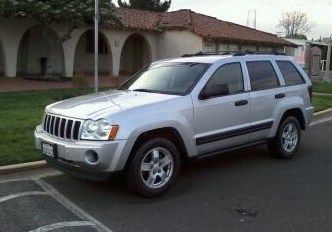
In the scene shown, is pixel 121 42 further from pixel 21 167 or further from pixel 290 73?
pixel 21 167

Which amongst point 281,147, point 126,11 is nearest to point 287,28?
point 126,11

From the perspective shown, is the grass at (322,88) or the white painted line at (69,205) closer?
the white painted line at (69,205)

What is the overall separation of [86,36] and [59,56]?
3.14m

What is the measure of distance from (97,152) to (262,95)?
120 inches

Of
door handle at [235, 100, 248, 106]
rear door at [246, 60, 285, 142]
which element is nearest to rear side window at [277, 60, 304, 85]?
rear door at [246, 60, 285, 142]

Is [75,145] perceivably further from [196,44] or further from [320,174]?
[196,44]

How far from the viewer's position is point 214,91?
6785 millimetres

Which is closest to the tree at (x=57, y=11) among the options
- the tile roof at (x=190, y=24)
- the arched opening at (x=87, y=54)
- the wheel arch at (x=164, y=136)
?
the tile roof at (x=190, y=24)

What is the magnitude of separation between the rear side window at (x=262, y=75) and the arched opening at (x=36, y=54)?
1792 cm

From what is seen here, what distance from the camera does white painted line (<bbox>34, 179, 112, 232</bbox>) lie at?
5189mm

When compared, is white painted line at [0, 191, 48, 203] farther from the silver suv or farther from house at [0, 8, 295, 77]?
house at [0, 8, 295, 77]

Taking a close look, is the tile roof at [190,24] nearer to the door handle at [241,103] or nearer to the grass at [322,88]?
the grass at [322,88]

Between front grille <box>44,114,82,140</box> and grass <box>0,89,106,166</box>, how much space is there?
4.73 feet

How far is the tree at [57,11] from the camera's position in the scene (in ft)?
64.4
